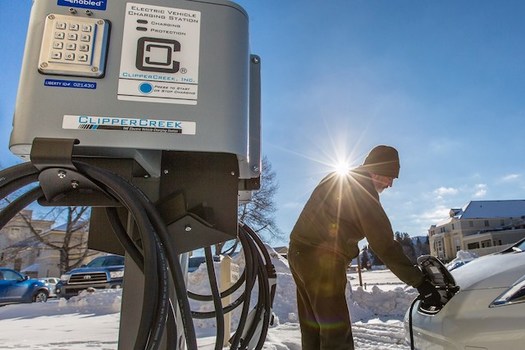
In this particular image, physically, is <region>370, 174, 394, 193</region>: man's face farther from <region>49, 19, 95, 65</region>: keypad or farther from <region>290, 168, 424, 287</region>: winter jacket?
<region>49, 19, 95, 65</region>: keypad

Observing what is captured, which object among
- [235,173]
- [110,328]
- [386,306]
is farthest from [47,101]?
[386,306]

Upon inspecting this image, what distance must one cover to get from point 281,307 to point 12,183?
7895 mm

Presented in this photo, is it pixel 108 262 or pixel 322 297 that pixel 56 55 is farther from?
pixel 108 262

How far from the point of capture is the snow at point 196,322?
499 cm

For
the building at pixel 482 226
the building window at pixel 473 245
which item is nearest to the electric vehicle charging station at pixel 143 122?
the building at pixel 482 226

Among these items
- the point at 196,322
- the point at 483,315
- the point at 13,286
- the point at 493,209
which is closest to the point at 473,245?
the point at 493,209

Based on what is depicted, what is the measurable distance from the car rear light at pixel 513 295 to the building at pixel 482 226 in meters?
53.5

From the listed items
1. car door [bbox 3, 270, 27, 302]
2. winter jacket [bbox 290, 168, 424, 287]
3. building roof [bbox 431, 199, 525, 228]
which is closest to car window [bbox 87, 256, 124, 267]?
car door [bbox 3, 270, 27, 302]

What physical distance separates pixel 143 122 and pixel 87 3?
35 centimetres

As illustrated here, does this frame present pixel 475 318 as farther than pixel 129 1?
Yes

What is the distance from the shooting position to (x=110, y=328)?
249 inches

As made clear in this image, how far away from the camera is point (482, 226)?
52781mm

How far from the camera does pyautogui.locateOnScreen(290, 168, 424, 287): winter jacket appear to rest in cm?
223

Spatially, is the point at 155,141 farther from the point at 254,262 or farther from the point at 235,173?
the point at 254,262
